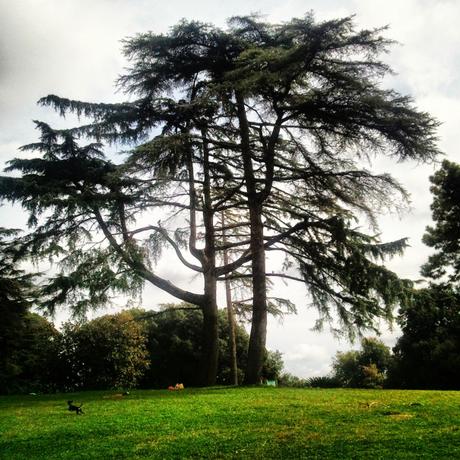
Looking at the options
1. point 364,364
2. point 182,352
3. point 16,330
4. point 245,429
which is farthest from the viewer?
point 364,364

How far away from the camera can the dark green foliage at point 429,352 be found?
27.5 m

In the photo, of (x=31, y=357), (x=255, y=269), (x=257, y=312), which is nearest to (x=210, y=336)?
(x=257, y=312)

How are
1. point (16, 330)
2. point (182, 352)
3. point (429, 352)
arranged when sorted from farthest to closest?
point (182, 352) → point (429, 352) → point (16, 330)

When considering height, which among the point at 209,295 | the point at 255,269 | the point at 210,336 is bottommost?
the point at 210,336

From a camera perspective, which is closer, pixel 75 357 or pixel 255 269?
pixel 255 269

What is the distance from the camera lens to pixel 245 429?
7.46 m

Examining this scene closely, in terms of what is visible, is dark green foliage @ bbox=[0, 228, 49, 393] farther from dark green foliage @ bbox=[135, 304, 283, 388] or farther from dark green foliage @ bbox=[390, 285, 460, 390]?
dark green foliage @ bbox=[390, 285, 460, 390]

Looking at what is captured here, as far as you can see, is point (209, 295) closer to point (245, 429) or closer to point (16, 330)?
point (245, 429)

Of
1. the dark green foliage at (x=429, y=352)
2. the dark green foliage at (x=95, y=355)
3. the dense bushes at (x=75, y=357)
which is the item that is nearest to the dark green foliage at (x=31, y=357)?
the dense bushes at (x=75, y=357)

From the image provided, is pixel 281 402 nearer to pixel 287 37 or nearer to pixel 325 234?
pixel 325 234

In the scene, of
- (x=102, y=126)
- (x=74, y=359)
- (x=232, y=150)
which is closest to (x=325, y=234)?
(x=232, y=150)

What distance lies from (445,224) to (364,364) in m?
34.5

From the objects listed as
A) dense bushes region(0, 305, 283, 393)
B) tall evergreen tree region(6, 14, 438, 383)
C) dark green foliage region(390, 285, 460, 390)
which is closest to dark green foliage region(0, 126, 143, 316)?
tall evergreen tree region(6, 14, 438, 383)

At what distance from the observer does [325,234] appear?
1577cm
